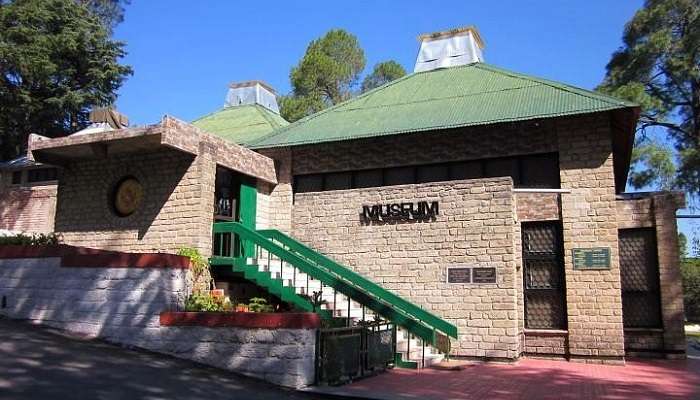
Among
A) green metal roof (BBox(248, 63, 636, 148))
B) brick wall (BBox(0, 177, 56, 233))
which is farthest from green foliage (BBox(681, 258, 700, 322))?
brick wall (BBox(0, 177, 56, 233))

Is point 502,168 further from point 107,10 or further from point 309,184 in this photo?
point 107,10

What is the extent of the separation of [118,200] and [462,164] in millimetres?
8600

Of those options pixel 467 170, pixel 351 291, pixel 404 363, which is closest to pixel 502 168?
pixel 467 170

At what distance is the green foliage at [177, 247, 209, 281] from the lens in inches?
435

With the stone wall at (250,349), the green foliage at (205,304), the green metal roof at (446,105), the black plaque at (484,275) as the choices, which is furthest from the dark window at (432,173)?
the stone wall at (250,349)

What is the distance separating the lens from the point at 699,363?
1316 centimetres

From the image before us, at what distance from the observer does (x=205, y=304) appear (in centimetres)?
1010

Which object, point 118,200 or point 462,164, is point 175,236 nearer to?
point 118,200

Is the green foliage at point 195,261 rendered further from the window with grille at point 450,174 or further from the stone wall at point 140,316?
the window with grille at point 450,174

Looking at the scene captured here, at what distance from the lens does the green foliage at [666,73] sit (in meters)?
26.9

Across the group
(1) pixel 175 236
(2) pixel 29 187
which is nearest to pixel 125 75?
(2) pixel 29 187

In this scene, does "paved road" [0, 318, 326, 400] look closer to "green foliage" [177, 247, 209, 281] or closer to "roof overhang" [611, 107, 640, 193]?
"green foliage" [177, 247, 209, 281]

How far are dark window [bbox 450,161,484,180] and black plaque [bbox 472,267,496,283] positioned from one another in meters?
2.67

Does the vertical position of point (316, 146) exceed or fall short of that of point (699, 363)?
it exceeds it
